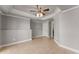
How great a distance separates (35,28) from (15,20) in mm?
5622

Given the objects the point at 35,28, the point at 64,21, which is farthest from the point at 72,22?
the point at 35,28

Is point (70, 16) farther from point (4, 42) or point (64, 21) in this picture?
point (4, 42)

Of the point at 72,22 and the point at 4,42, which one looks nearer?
the point at 72,22

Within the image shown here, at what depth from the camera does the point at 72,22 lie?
472 cm

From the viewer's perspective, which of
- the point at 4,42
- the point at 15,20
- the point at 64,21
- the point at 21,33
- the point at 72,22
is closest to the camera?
the point at 72,22

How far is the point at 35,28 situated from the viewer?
1241 cm

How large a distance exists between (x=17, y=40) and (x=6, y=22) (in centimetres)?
165
